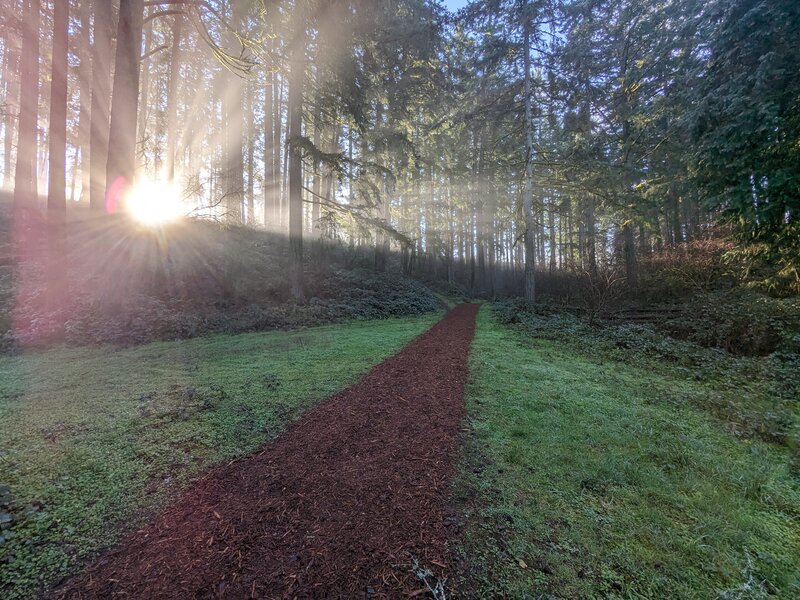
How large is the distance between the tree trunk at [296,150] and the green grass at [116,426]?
5.02m

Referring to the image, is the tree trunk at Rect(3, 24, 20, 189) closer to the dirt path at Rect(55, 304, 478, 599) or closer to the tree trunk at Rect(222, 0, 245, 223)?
the tree trunk at Rect(222, 0, 245, 223)

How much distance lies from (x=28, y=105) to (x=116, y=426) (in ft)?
45.5

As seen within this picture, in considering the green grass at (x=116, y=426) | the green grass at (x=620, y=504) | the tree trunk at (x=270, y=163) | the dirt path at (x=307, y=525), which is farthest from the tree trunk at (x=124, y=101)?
the tree trunk at (x=270, y=163)

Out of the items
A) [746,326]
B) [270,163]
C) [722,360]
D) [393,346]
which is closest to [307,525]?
[393,346]

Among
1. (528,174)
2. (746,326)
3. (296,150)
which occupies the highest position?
(528,174)

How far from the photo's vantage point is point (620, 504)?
2.10 m

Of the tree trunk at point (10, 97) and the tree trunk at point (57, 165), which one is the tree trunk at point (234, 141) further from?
the tree trunk at point (10, 97)

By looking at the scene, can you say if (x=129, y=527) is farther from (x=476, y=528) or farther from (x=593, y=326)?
(x=593, y=326)

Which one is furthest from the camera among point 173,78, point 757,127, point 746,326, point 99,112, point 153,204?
point 173,78

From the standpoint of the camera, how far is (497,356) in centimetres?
626

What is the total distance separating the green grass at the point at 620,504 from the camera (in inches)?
62.1

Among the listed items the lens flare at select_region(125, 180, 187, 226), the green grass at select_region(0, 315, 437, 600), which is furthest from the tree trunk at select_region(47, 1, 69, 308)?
the green grass at select_region(0, 315, 437, 600)

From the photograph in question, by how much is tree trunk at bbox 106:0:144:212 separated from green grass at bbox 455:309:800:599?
8.61 metres

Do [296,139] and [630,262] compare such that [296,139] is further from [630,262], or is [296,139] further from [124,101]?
[630,262]
